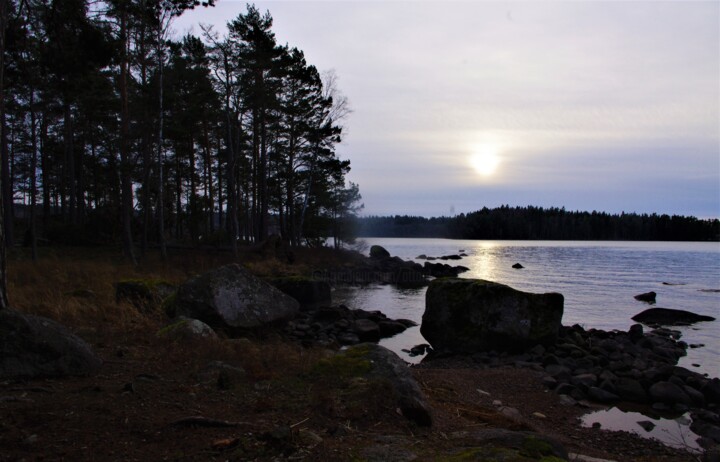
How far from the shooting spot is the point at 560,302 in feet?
44.9

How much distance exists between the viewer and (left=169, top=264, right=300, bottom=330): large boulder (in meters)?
11.3

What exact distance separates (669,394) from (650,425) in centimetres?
155

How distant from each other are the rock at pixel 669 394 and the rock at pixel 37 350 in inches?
386

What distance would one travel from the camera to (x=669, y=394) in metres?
9.48

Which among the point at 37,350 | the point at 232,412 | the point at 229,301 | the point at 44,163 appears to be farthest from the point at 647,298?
the point at 44,163

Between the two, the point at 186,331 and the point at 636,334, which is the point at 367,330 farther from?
the point at 636,334

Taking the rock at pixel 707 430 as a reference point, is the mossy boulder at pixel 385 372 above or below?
above

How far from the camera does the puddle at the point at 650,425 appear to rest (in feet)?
25.2

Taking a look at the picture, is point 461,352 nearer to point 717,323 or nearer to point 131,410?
point 131,410

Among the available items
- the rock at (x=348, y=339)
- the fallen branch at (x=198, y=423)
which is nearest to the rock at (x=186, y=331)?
the fallen branch at (x=198, y=423)

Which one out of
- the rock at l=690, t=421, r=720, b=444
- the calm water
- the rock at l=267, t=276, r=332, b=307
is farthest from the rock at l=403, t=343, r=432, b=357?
the rock at l=267, t=276, r=332, b=307

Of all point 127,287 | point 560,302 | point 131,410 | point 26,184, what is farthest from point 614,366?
point 26,184

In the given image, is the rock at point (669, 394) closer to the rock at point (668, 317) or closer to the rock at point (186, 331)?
the rock at point (186, 331)

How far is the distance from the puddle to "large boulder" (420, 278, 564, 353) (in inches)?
168
